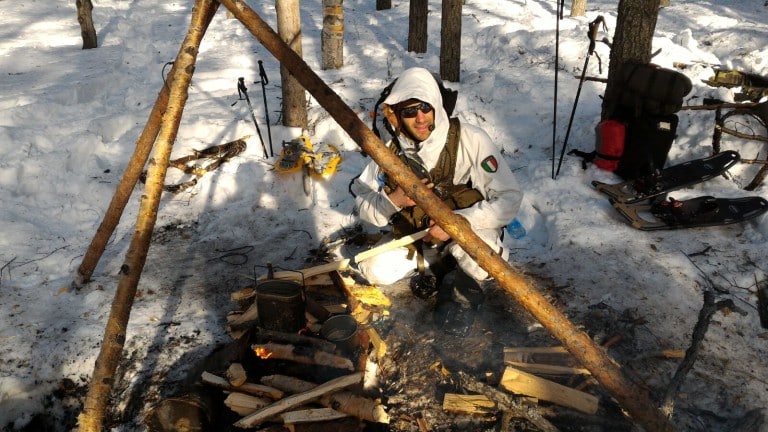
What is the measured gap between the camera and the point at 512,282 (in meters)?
2.83

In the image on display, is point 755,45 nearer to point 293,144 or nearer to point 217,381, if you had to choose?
point 293,144

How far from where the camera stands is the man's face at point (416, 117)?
428 centimetres

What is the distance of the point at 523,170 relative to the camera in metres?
7.83

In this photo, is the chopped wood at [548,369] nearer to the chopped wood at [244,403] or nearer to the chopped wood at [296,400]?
the chopped wood at [296,400]

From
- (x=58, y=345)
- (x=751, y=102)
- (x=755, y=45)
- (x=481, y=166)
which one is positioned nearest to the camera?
(x=58, y=345)

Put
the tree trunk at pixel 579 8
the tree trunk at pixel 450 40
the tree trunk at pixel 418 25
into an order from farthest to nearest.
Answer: the tree trunk at pixel 579 8
the tree trunk at pixel 418 25
the tree trunk at pixel 450 40

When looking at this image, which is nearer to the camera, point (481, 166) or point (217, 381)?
point (217, 381)

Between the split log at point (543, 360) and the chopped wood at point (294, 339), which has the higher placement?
the chopped wood at point (294, 339)

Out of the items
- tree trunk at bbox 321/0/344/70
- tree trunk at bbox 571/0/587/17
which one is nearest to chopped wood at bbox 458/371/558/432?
tree trunk at bbox 321/0/344/70

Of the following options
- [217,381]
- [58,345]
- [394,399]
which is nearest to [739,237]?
[394,399]

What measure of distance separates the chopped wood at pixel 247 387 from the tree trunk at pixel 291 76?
194 inches

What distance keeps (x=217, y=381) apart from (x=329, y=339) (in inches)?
35.6

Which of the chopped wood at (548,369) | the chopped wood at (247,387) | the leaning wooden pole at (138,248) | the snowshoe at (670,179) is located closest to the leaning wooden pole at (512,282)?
the chopped wood at (548,369)

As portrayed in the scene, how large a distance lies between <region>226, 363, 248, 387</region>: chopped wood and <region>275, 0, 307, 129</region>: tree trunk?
4888 millimetres
